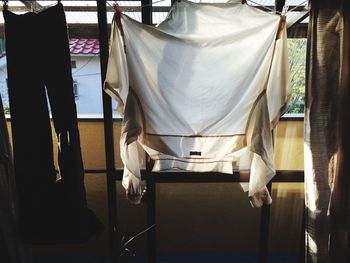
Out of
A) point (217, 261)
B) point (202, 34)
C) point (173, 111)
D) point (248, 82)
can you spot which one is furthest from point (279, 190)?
point (202, 34)

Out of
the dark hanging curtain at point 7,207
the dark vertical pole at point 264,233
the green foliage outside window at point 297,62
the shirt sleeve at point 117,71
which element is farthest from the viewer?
the dark vertical pole at point 264,233

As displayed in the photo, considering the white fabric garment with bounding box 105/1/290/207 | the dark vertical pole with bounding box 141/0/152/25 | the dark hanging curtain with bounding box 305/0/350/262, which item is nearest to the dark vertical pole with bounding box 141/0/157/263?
the white fabric garment with bounding box 105/1/290/207

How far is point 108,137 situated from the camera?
210 cm

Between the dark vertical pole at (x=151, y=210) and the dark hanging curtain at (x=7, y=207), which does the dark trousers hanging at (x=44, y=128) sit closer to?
the dark hanging curtain at (x=7, y=207)

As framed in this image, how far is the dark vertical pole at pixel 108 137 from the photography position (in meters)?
1.94

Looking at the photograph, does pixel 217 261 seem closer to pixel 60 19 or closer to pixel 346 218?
pixel 346 218

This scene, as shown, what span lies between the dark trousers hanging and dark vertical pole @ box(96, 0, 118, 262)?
0.88 feet

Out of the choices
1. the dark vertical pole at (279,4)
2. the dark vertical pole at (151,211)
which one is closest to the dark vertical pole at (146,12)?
the dark vertical pole at (279,4)

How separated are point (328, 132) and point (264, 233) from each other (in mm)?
1019

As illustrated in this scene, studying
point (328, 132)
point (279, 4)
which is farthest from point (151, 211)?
point (279, 4)

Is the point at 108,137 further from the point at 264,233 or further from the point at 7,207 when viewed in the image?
the point at 264,233

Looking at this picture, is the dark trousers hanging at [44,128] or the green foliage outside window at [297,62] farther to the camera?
the green foliage outside window at [297,62]

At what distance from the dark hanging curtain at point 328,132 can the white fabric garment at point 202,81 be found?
0.83ft

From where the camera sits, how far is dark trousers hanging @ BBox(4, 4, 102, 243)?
1.78m
